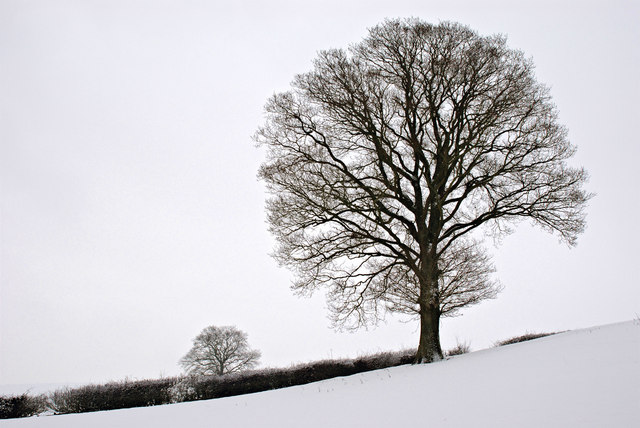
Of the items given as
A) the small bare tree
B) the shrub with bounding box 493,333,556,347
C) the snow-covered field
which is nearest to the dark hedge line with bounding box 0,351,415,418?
the snow-covered field

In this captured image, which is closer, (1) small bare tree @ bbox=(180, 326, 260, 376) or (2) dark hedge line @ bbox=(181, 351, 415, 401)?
(2) dark hedge line @ bbox=(181, 351, 415, 401)

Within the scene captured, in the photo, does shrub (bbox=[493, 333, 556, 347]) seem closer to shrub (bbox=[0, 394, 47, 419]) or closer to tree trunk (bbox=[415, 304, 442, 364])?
tree trunk (bbox=[415, 304, 442, 364])

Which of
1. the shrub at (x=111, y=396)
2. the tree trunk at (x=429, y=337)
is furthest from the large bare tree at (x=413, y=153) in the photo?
the shrub at (x=111, y=396)

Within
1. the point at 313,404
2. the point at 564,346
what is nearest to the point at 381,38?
the point at 564,346

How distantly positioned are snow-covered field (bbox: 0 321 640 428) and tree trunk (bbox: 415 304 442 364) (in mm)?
4108

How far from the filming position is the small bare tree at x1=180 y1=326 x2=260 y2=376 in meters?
36.4

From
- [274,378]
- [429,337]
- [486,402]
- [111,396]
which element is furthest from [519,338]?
[111,396]

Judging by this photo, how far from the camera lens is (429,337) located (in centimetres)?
1221

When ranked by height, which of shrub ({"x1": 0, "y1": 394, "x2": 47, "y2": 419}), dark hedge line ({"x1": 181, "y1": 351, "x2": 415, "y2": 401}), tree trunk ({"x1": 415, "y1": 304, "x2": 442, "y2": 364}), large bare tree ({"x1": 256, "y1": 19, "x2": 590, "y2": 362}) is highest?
large bare tree ({"x1": 256, "y1": 19, "x2": 590, "y2": 362})

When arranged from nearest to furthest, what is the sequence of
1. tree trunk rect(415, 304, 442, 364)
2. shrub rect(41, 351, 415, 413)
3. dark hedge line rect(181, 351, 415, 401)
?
tree trunk rect(415, 304, 442, 364), shrub rect(41, 351, 415, 413), dark hedge line rect(181, 351, 415, 401)

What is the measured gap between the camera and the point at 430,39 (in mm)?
12852

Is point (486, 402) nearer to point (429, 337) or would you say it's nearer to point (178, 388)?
point (429, 337)

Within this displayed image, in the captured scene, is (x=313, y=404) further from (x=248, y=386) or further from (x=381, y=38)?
(x=381, y=38)

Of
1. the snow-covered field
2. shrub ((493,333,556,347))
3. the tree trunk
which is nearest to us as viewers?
the snow-covered field
